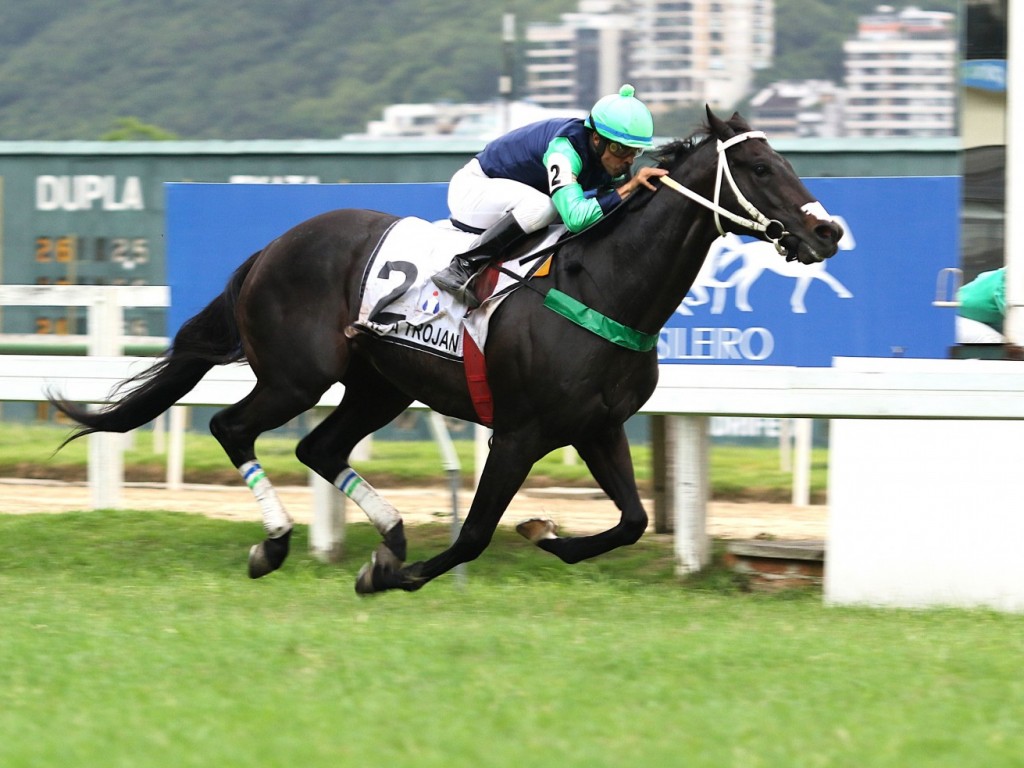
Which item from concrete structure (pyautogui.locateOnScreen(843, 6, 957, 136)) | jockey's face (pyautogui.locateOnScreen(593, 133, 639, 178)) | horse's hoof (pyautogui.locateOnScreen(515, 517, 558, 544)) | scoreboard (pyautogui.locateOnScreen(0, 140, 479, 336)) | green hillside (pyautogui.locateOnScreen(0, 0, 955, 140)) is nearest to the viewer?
jockey's face (pyautogui.locateOnScreen(593, 133, 639, 178))

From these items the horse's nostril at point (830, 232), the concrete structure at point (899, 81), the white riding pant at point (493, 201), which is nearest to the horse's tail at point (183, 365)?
the white riding pant at point (493, 201)

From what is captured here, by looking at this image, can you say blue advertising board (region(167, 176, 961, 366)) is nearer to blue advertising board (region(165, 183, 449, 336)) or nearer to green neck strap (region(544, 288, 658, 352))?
blue advertising board (region(165, 183, 449, 336))

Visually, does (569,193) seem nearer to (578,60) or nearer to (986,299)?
(986,299)

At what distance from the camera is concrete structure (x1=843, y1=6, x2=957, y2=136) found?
114ft

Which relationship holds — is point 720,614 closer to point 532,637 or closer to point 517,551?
point 532,637

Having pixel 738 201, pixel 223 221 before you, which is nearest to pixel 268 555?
pixel 223 221

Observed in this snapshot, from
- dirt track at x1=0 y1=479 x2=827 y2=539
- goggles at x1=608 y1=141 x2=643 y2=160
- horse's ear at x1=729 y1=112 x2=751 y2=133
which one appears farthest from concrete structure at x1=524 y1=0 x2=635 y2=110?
horse's ear at x1=729 y1=112 x2=751 y2=133

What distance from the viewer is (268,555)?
677 cm

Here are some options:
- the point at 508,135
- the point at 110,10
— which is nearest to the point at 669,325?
the point at 508,135

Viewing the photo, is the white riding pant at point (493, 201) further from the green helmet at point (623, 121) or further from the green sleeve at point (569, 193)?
the green helmet at point (623, 121)

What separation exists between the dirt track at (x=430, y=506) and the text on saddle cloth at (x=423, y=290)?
2785 mm

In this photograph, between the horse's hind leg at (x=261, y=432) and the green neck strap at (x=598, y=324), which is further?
the horse's hind leg at (x=261, y=432)

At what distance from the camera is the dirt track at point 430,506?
9234 mm

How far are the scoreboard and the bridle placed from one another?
319 inches
